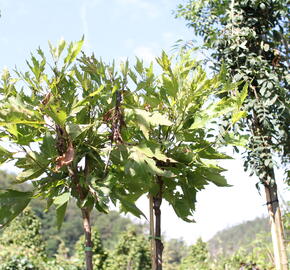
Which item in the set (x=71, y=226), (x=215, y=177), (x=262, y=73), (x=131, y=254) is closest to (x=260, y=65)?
(x=262, y=73)

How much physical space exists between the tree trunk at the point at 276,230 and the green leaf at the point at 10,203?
8.78 ft

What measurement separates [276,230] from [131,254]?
1284 centimetres

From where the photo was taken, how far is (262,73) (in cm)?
413

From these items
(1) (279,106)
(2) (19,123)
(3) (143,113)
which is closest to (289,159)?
(1) (279,106)

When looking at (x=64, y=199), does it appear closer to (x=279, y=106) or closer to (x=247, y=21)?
(x=279, y=106)

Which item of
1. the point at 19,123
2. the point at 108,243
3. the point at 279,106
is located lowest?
the point at 19,123

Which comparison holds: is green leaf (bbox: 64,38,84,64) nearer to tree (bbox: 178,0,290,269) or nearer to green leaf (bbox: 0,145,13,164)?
green leaf (bbox: 0,145,13,164)

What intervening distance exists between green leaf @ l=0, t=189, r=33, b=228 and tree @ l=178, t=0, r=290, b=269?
2.31 metres

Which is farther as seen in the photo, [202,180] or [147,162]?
[202,180]

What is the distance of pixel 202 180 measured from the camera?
81.0 inches

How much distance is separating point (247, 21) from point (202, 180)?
9.18 ft

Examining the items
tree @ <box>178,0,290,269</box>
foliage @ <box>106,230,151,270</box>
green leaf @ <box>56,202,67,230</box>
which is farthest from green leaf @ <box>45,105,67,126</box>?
foliage @ <box>106,230,151,270</box>

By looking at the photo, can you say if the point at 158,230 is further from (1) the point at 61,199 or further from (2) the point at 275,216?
(2) the point at 275,216

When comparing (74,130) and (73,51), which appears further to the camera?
(73,51)
